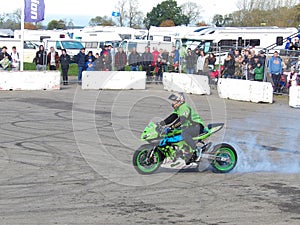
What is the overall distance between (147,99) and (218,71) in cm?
610

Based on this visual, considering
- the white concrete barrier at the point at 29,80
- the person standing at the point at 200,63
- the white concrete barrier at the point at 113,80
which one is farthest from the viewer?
the person standing at the point at 200,63

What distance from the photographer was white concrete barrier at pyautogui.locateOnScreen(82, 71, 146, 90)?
88.6 ft

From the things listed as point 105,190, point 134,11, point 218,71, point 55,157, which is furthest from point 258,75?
point 134,11

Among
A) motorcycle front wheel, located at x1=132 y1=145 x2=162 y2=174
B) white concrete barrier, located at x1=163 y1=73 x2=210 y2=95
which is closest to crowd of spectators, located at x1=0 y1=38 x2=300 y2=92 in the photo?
white concrete barrier, located at x1=163 y1=73 x2=210 y2=95

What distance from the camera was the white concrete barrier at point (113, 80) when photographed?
27000 mm

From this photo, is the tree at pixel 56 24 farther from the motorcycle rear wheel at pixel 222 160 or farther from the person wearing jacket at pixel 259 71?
the motorcycle rear wheel at pixel 222 160

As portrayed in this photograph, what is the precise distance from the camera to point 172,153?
11.0 metres

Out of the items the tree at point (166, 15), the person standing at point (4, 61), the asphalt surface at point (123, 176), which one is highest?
the tree at point (166, 15)

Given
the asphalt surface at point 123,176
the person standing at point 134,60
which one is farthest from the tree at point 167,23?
the asphalt surface at point 123,176

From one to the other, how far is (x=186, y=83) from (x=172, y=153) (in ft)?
52.2

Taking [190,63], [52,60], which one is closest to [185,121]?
[190,63]

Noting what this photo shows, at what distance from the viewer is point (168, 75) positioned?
27.8 metres

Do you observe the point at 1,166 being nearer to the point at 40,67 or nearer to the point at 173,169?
the point at 173,169

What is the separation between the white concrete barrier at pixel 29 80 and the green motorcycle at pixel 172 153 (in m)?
16.2
